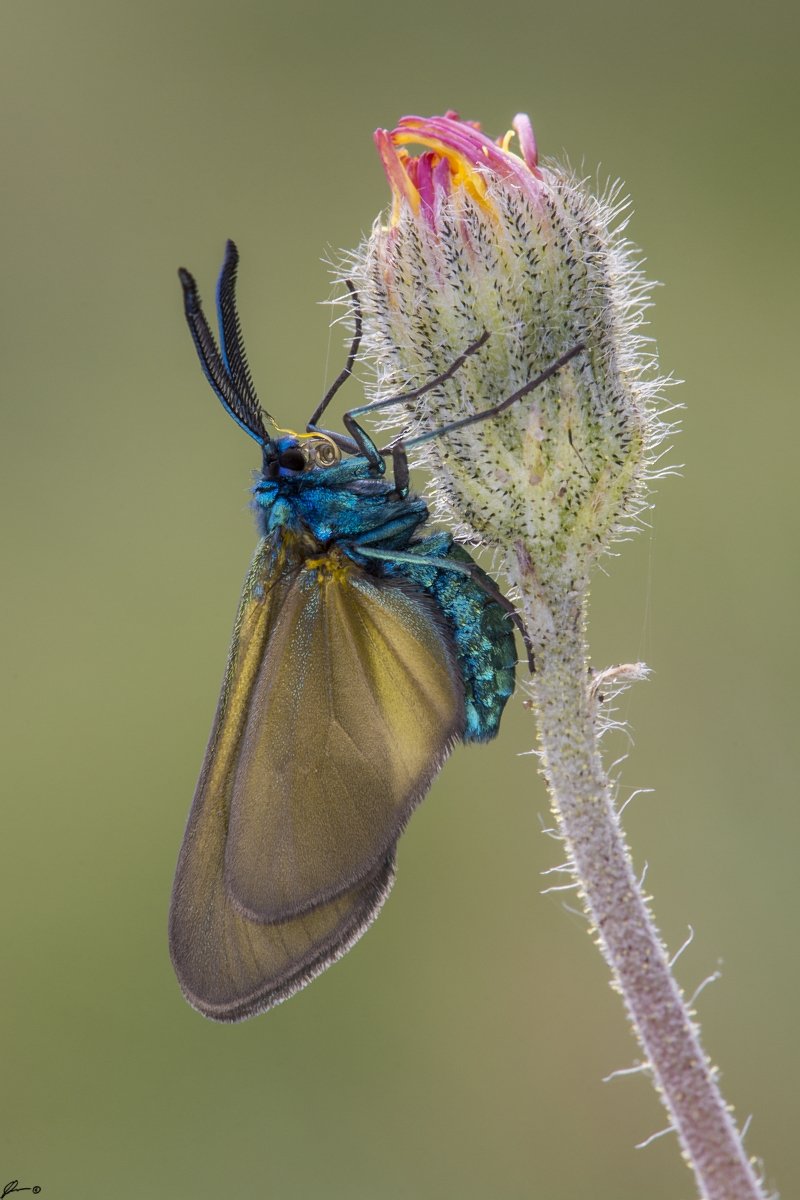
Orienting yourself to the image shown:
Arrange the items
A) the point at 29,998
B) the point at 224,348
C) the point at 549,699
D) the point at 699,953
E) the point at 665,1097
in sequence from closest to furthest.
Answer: the point at 665,1097 → the point at 549,699 → the point at 224,348 → the point at 699,953 → the point at 29,998

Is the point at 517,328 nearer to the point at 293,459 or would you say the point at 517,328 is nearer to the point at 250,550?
the point at 293,459

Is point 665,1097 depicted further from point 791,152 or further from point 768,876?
point 791,152

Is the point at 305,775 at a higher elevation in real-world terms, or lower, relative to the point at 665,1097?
higher

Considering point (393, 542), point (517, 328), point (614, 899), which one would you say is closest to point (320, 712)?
point (393, 542)

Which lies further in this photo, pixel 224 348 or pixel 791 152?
A: pixel 791 152

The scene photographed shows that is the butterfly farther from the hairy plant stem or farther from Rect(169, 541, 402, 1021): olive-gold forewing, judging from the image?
the hairy plant stem

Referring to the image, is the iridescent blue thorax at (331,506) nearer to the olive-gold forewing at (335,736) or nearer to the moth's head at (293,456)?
the moth's head at (293,456)

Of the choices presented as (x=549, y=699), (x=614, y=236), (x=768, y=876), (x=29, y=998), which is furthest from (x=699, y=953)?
(x=614, y=236)

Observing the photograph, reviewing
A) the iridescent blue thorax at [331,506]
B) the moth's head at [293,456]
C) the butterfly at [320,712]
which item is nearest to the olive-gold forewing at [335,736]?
the butterfly at [320,712]
